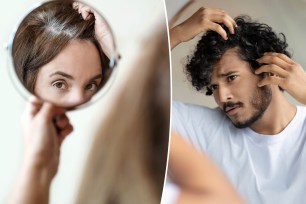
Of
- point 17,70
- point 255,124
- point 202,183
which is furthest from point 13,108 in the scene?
point 255,124

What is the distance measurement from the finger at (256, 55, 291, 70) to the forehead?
Result: 5cm

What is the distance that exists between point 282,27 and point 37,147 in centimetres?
76

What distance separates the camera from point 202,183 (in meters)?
1.14

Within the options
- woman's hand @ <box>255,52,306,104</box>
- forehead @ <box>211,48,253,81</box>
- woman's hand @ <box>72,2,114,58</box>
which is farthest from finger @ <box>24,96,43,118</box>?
woman's hand @ <box>255,52,306,104</box>

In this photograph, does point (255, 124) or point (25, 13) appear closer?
point (25, 13)

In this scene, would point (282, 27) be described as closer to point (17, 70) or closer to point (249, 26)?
point (249, 26)

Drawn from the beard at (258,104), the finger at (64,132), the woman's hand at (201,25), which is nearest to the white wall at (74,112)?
the finger at (64,132)

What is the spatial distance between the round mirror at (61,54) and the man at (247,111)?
1.19 ft

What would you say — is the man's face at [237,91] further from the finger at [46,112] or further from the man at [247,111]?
the finger at [46,112]

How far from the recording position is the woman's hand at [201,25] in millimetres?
1202

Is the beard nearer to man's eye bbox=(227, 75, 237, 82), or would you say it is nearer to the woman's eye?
man's eye bbox=(227, 75, 237, 82)

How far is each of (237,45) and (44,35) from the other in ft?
1.86

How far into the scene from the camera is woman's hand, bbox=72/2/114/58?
857 mm

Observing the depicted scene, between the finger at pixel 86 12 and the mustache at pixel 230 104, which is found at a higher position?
the finger at pixel 86 12
